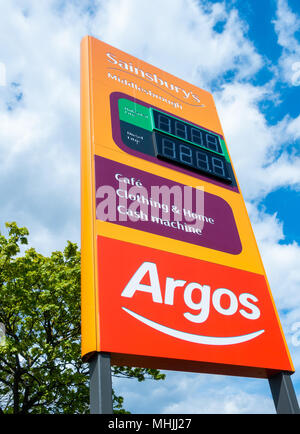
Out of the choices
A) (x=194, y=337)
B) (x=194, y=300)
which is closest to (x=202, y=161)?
(x=194, y=300)

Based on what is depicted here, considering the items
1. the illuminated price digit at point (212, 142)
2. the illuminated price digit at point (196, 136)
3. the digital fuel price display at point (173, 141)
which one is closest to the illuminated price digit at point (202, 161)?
the digital fuel price display at point (173, 141)

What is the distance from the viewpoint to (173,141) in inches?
311

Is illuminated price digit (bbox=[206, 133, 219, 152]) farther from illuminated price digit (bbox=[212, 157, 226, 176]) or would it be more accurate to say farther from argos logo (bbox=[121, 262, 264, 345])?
argos logo (bbox=[121, 262, 264, 345])

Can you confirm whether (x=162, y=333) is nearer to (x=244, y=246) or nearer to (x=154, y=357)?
(x=154, y=357)

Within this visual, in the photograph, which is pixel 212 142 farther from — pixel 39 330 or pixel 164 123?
pixel 39 330

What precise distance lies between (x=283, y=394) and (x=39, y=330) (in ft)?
28.6

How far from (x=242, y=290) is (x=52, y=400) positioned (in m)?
8.43

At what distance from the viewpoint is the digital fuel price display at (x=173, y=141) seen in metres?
7.39

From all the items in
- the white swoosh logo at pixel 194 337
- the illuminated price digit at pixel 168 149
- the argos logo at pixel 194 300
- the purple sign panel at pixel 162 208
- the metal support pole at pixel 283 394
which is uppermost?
the illuminated price digit at pixel 168 149

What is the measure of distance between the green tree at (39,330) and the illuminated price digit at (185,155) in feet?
20.8

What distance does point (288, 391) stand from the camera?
557 centimetres

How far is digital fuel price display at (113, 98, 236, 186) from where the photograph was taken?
739 cm

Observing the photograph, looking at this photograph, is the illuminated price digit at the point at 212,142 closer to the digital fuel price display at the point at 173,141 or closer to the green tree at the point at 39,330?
the digital fuel price display at the point at 173,141
